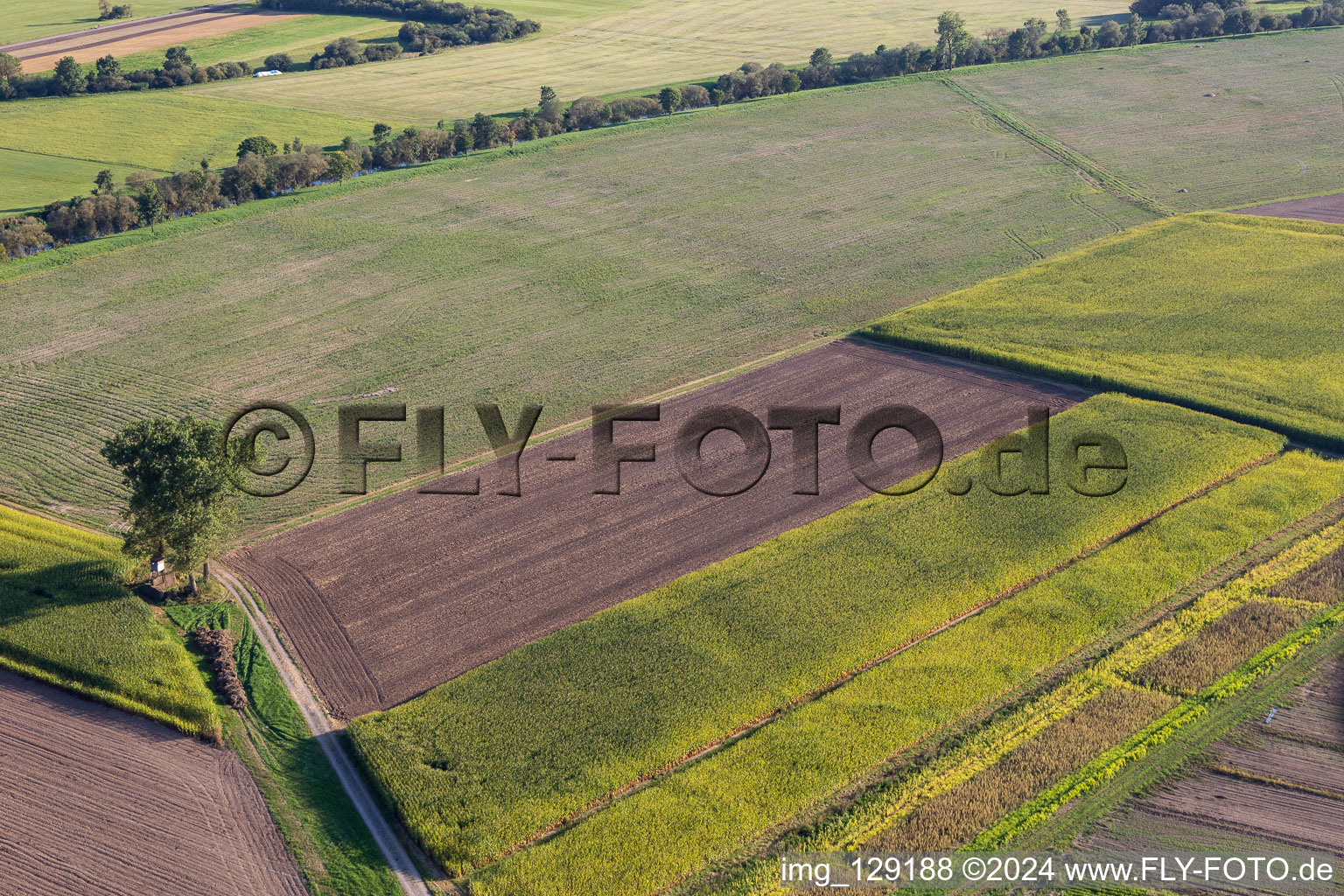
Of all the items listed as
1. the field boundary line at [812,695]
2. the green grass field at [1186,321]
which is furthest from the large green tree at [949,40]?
the field boundary line at [812,695]

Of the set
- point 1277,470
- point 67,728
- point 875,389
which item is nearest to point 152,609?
point 67,728

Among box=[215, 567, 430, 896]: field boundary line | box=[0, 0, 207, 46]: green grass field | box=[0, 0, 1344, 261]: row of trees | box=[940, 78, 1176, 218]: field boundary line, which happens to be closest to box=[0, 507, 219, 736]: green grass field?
box=[215, 567, 430, 896]: field boundary line

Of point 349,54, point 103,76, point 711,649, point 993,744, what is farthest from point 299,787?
point 349,54

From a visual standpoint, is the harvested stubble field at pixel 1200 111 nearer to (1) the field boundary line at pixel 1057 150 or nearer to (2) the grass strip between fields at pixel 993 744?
(1) the field boundary line at pixel 1057 150

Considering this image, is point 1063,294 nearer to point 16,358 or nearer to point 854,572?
point 854,572

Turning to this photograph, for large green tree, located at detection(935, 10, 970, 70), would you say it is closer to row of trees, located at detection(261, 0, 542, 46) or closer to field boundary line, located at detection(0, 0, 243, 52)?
row of trees, located at detection(261, 0, 542, 46)

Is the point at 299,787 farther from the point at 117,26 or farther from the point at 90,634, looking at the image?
the point at 117,26
